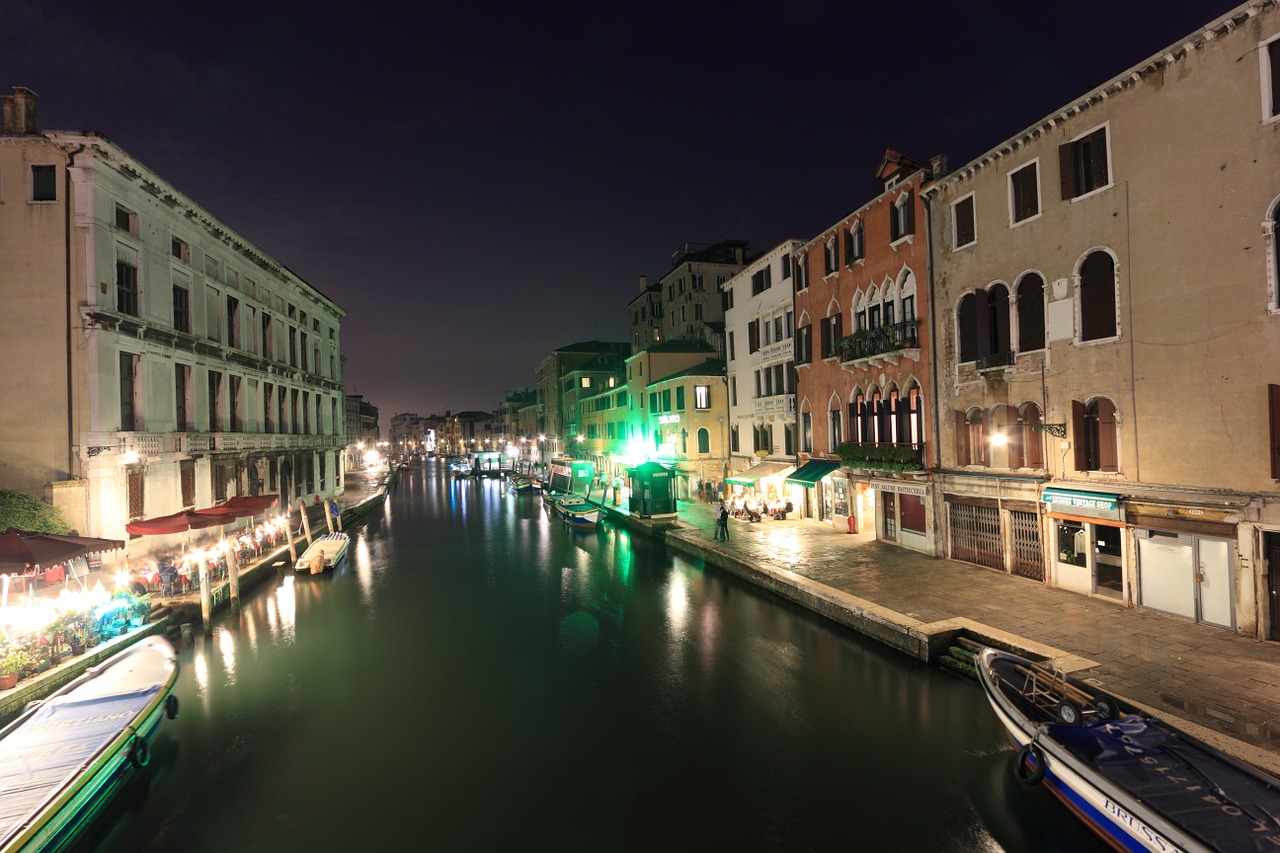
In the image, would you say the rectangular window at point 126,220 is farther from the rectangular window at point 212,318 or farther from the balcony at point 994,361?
the balcony at point 994,361

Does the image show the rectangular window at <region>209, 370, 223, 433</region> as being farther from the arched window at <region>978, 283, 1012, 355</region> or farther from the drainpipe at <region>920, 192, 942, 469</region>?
the arched window at <region>978, 283, 1012, 355</region>

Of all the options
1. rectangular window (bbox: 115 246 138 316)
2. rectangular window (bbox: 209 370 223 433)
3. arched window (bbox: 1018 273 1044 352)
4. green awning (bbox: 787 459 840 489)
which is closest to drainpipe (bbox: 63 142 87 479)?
rectangular window (bbox: 115 246 138 316)

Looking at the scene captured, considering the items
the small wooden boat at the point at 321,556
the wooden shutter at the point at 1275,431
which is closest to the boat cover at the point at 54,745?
the small wooden boat at the point at 321,556

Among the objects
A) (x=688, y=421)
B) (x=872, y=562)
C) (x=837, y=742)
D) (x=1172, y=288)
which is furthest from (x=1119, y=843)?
(x=688, y=421)

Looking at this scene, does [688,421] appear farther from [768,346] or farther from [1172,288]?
[1172,288]

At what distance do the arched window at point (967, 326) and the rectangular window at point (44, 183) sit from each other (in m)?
29.9

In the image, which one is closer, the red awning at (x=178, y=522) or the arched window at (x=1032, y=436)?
the arched window at (x=1032, y=436)

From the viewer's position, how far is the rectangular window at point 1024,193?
16344 mm

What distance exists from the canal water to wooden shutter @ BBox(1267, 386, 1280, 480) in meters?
7.00

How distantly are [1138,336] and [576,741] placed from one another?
1519cm

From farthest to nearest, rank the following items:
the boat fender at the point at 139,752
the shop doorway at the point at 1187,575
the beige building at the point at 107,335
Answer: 1. the beige building at the point at 107,335
2. the shop doorway at the point at 1187,575
3. the boat fender at the point at 139,752

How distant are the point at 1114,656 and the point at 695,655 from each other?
9.01m

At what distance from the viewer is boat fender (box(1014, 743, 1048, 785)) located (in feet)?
29.9

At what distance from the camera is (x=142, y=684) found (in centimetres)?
1219
